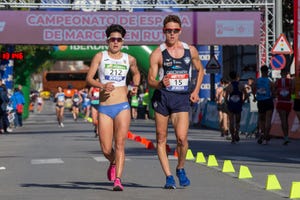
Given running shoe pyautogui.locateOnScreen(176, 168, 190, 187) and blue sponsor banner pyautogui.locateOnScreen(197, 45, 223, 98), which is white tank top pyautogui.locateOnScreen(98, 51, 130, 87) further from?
blue sponsor banner pyautogui.locateOnScreen(197, 45, 223, 98)

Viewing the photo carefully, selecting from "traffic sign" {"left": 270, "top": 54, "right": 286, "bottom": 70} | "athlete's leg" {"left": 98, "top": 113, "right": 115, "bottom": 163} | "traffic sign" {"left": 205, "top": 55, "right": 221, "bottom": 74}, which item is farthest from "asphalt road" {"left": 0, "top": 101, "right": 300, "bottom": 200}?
"traffic sign" {"left": 205, "top": 55, "right": 221, "bottom": 74}

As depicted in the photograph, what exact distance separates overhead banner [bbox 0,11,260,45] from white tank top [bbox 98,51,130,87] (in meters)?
22.2

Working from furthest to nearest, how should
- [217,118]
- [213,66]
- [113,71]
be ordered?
[213,66] < [217,118] < [113,71]

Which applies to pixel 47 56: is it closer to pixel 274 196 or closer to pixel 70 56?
pixel 70 56

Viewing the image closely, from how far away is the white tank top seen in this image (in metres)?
12.4

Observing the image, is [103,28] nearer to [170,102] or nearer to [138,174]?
[138,174]

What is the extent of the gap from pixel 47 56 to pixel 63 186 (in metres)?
43.2

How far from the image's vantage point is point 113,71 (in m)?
12.4

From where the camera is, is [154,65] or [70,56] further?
[70,56]

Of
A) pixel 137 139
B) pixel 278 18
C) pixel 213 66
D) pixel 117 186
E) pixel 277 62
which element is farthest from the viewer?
pixel 213 66

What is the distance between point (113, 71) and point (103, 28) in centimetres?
2245

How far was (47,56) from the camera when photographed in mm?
55625

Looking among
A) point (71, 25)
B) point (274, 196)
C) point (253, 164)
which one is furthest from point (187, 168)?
point (71, 25)

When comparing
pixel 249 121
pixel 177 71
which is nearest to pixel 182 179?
pixel 177 71
